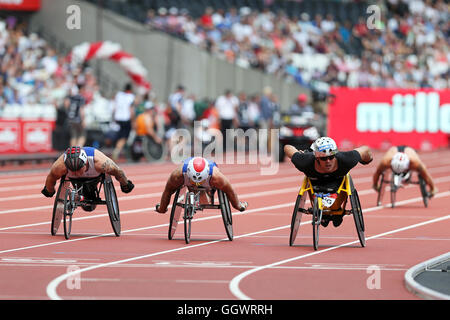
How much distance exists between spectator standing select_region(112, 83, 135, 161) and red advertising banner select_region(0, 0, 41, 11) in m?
10.0

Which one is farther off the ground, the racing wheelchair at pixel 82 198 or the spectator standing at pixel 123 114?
the spectator standing at pixel 123 114

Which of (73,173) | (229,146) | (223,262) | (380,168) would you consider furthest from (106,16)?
(223,262)

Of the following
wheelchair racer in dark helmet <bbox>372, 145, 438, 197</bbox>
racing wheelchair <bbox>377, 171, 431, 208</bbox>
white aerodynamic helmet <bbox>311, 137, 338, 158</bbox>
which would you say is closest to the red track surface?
racing wheelchair <bbox>377, 171, 431, 208</bbox>

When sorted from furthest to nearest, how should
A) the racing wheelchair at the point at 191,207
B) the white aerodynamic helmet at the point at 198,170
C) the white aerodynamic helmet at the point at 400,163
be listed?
the white aerodynamic helmet at the point at 400,163 → the white aerodynamic helmet at the point at 198,170 → the racing wheelchair at the point at 191,207

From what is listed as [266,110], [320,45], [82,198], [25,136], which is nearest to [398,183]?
[82,198]

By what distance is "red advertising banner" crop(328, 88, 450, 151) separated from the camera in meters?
36.7

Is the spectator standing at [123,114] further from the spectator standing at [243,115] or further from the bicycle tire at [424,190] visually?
the bicycle tire at [424,190]

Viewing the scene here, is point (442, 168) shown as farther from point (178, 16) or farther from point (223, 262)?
point (223, 262)

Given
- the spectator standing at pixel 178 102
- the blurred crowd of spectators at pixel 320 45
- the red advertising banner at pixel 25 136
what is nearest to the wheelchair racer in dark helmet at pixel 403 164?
the red advertising banner at pixel 25 136

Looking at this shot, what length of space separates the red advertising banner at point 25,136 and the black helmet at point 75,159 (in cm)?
1494

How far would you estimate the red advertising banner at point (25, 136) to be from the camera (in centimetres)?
2936

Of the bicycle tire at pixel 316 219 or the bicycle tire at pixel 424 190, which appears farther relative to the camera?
the bicycle tire at pixel 424 190

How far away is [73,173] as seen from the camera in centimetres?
1445

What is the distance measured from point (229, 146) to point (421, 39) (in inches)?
A: 433
